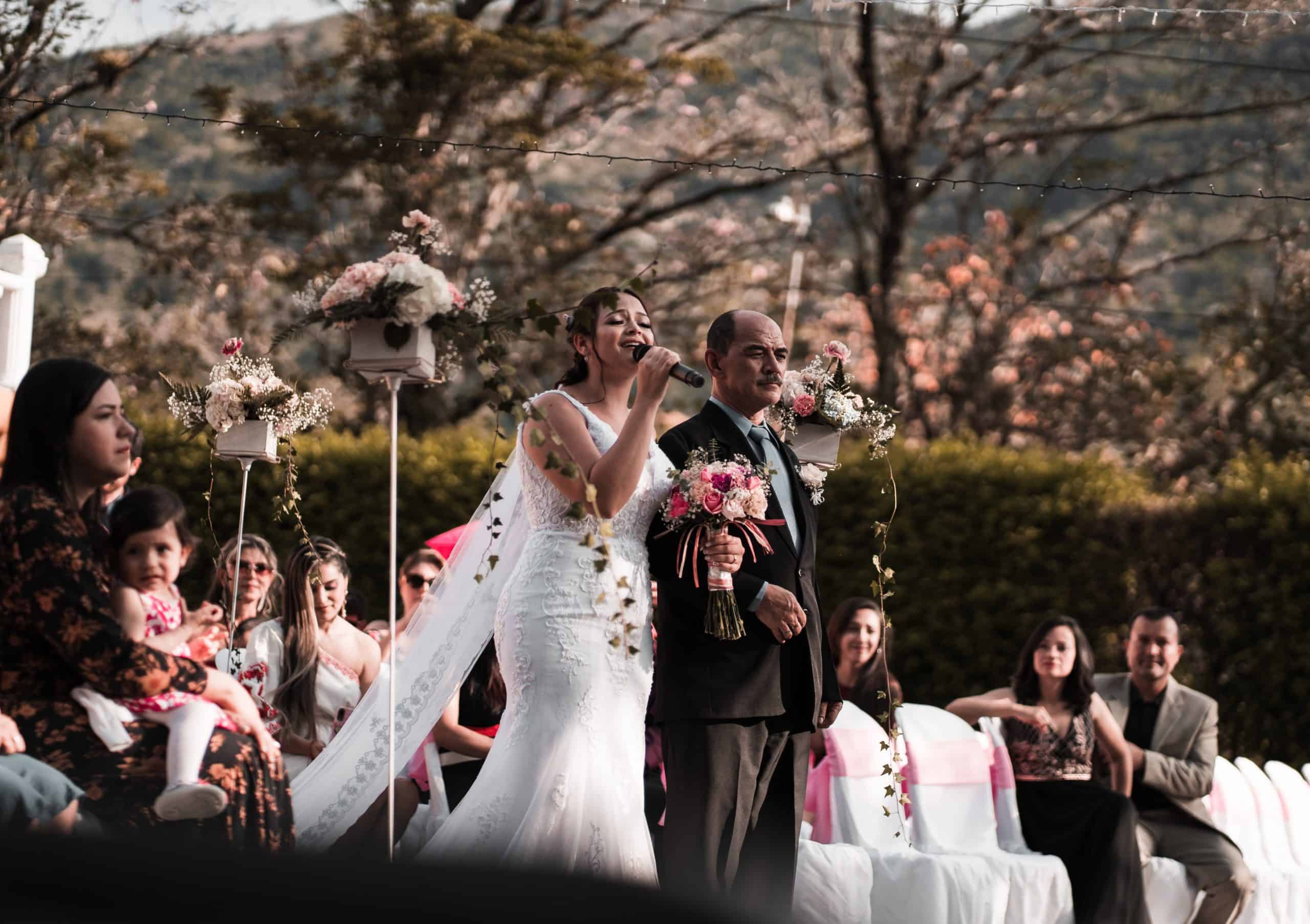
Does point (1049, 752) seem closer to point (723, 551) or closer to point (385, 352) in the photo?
point (723, 551)

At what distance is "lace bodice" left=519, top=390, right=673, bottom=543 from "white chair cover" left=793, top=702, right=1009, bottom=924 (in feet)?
5.27

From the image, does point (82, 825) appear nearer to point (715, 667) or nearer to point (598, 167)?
point (715, 667)

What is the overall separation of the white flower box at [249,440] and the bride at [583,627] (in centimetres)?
155

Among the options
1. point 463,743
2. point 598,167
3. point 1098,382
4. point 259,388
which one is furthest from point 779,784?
point 598,167

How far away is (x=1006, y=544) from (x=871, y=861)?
5985mm

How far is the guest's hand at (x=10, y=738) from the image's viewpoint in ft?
10.8

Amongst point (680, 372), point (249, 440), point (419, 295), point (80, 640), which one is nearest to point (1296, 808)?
point (680, 372)

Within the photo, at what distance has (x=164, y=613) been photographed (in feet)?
13.5

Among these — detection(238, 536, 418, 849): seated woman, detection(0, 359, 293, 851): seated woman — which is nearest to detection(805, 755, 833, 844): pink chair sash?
detection(238, 536, 418, 849): seated woman

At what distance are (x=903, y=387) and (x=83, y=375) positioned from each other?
47.8 feet

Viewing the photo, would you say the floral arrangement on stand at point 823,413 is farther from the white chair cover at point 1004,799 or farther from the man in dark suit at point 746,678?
the white chair cover at point 1004,799

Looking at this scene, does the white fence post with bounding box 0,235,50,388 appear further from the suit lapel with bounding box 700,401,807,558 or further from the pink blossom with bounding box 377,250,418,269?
the suit lapel with bounding box 700,401,807,558

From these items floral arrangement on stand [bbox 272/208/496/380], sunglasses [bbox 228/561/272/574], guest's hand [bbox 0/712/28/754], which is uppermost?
floral arrangement on stand [bbox 272/208/496/380]

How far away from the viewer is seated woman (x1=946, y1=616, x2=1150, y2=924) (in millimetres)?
6082
